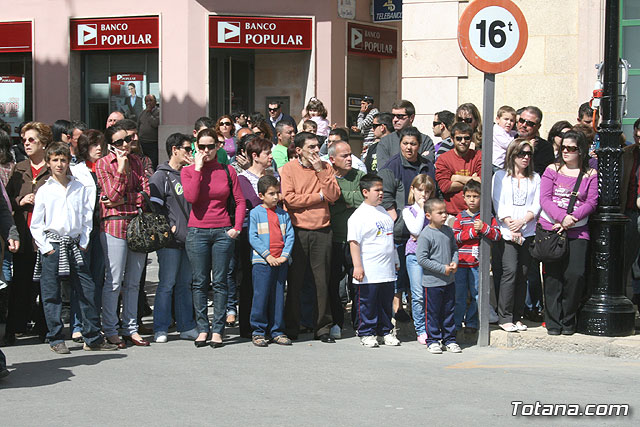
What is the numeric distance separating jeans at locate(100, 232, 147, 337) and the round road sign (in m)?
3.60

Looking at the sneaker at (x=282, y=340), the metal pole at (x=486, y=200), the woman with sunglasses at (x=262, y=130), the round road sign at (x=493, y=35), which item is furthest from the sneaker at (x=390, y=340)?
the woman with sunglasses at (x=262, y=130)

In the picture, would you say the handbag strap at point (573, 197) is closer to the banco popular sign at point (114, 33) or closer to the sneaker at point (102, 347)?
the sneaker at point (102, 347)

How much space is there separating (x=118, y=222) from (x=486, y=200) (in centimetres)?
338

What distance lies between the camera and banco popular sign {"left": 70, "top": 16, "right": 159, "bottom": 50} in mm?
22469

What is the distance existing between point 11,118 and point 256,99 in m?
5.89

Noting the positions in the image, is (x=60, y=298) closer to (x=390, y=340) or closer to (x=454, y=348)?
(x=390, y=340)

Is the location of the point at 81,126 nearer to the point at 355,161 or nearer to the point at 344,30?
the point at 355,161

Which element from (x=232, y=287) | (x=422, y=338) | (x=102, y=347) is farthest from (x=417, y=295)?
(x=102, y=347)

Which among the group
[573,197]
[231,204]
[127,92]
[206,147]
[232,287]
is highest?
[127,92]

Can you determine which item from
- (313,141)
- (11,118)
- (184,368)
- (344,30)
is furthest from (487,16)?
(11,118)

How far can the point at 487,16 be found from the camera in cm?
892

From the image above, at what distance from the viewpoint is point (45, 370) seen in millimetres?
8203

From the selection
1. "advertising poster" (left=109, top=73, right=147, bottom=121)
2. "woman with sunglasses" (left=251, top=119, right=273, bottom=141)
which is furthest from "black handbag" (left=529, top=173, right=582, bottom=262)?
"advertising poster" (left=109, top=73, right=147, bottom=121)

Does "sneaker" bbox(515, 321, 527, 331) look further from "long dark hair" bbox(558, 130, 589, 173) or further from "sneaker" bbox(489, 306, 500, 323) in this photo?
"long dark hair" bbox(558, 130, 589, 173)
